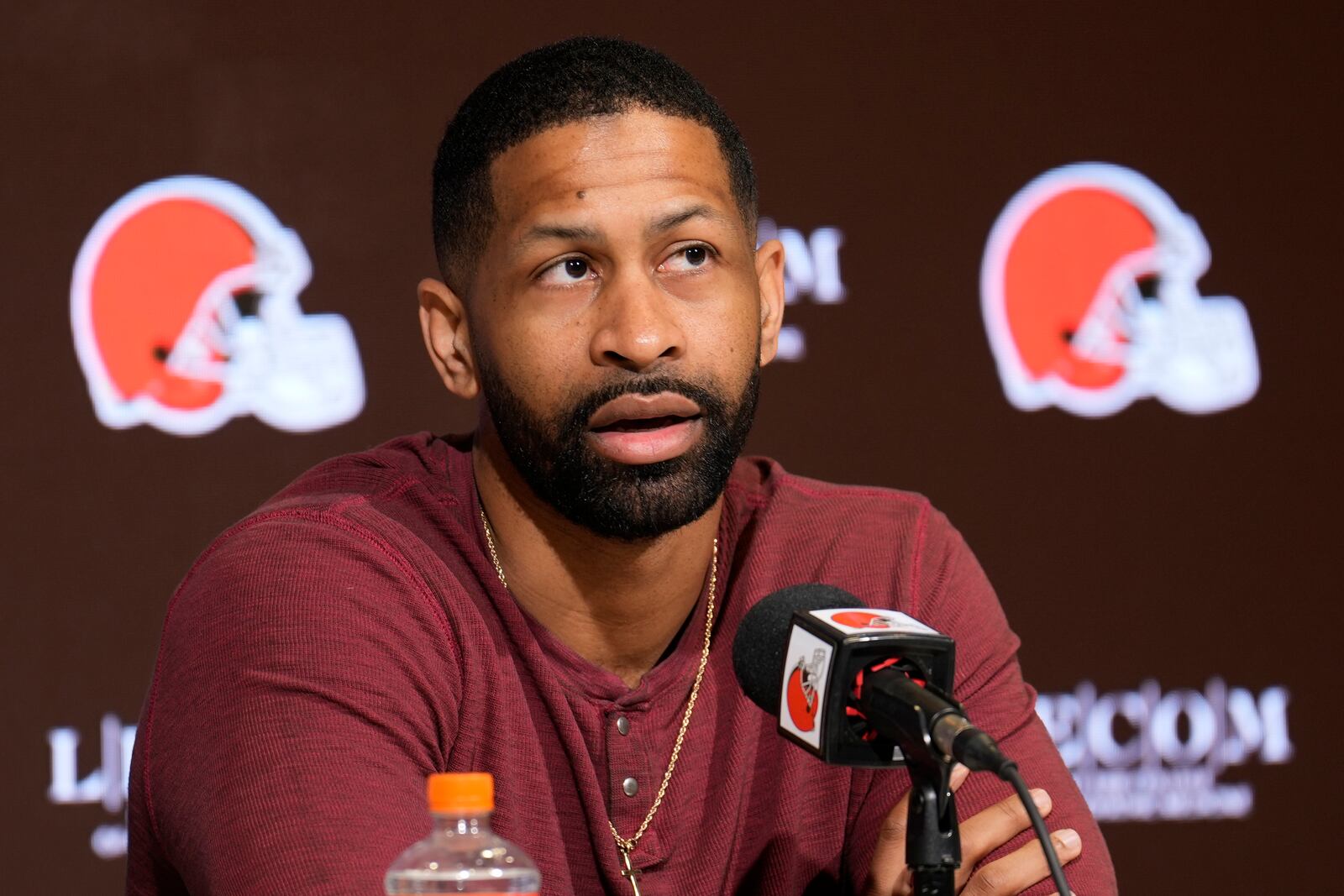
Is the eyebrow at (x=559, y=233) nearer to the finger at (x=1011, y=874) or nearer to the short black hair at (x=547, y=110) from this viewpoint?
the short black hair at (x=547, y=110)

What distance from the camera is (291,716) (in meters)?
1.72

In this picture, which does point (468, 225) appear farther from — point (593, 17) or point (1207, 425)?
point (1207, 425)

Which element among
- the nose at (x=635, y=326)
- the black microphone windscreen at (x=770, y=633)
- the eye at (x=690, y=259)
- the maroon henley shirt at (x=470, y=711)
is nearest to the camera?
the black microphone windscreen at (x=770, y=633)

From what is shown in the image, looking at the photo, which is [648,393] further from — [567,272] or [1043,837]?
[1043,837]

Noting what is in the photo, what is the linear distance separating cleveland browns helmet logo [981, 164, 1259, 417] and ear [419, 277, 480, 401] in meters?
1.92

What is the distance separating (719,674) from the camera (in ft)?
7.34

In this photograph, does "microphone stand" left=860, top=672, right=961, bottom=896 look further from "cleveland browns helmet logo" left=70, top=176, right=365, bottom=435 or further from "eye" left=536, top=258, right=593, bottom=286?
"cleveland browns helmet logo" left=70, top=176, right=365, bottom=435

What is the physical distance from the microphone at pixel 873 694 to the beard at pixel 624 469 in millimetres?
645

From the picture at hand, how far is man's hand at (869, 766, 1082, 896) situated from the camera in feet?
6.19

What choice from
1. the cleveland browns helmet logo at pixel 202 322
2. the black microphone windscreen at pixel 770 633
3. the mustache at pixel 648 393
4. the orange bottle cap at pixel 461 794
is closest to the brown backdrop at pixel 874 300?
the cleveland browns helmet logo at pixel 202 322

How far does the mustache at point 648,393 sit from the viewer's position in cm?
200

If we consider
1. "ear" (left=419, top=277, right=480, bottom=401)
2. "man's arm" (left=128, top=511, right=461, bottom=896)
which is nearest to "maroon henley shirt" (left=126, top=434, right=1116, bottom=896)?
"man's arm" (left=128, top=511, right=461, bottom=896)

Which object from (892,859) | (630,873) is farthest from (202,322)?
(892,859)

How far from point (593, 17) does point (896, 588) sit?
6.85 feet
